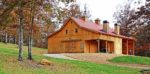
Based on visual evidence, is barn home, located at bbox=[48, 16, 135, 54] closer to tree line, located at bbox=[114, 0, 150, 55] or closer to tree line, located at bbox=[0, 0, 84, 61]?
tree line, located at bbox=[114, 0, 150, 55]

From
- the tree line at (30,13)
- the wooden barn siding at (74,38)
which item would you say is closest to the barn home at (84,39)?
the wooden barn siding at (74,38)

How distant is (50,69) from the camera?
2172 cm

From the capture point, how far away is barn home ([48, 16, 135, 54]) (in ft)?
170

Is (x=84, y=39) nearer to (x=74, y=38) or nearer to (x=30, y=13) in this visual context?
(x=74, y=38)

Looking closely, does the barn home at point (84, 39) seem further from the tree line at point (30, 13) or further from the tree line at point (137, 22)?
the tree line at point (30, 13)

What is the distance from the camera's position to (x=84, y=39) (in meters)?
52.3

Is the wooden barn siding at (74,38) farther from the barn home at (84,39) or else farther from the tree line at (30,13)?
the tree line at (30,13)

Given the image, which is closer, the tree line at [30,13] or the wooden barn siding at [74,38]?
the tree line at [30,13]

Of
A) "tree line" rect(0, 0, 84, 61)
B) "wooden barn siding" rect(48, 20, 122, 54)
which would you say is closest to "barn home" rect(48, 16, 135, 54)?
"wooden barn siding" rect(48, 20, 122, 54)

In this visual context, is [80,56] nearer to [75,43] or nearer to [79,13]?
[75,43]

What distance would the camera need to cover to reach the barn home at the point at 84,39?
5191 centimetres

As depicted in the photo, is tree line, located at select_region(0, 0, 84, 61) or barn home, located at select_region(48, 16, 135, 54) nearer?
tree line, located at select_region(0, 0, 84, 61)

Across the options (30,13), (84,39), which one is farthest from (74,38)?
(30,13)

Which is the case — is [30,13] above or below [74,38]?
above
